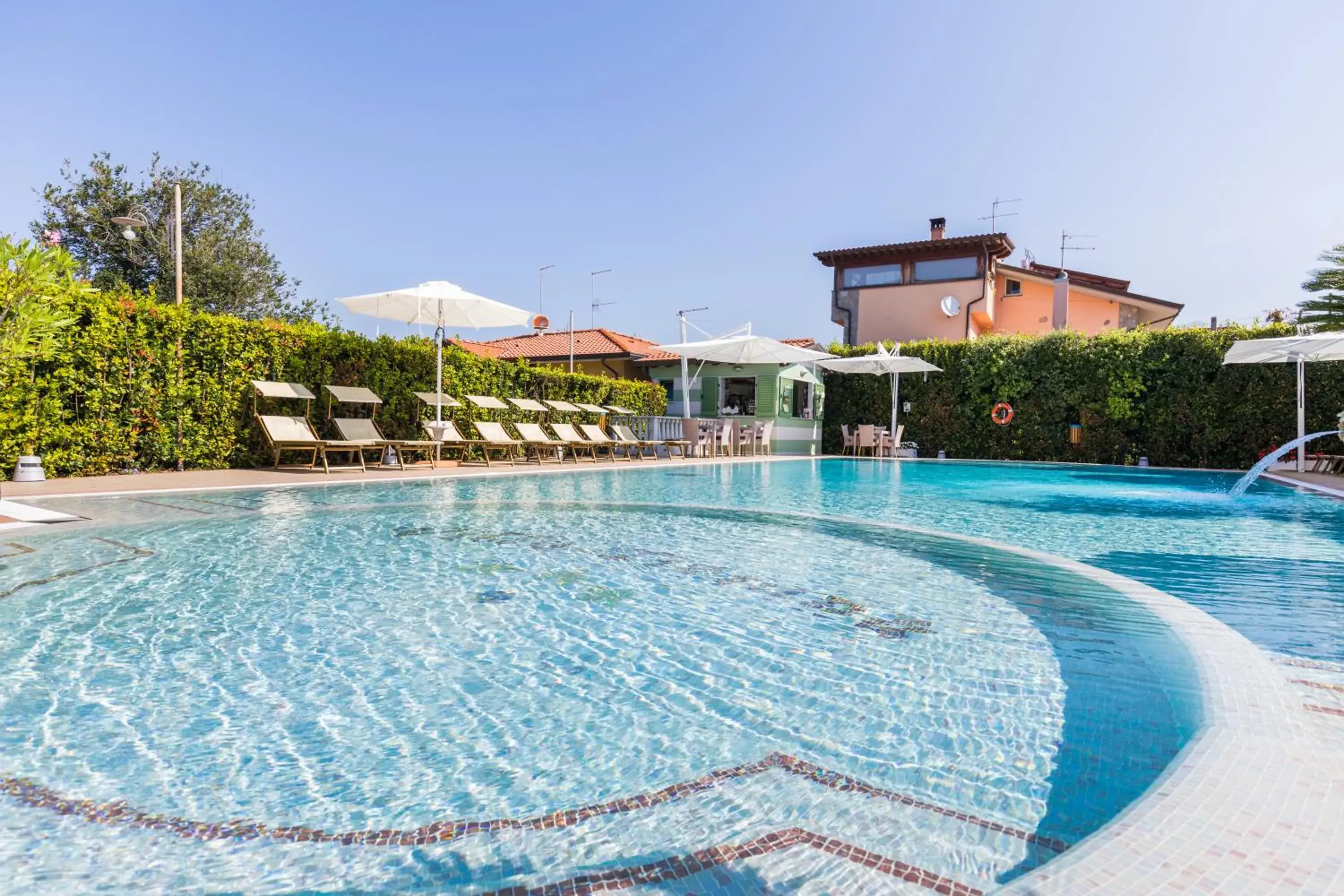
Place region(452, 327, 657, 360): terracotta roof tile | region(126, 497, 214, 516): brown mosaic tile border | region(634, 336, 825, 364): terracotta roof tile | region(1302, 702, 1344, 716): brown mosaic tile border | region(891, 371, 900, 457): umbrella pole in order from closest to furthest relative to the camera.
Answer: region(1302, 702, 1344, 716): brown mosaic tile border, region(126, 497, 214, 516): brown mosaic tile border, region(891, 371, 900, 457): umbrella pole, region(634, 336, 825, 364): terracotta roof tile, region(452, 327, 657, 360): terracotta roof tile

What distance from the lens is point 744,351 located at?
17516 mm

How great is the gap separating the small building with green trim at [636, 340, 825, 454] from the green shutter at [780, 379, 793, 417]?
0.04 feet

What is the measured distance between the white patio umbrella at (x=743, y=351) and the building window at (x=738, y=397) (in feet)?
13.5

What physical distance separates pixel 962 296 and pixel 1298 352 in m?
13.0

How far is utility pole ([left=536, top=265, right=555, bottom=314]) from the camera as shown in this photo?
29.4 metres

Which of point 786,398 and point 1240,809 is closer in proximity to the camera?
point 1240,809

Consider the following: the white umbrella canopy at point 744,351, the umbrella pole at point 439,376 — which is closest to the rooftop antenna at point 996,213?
the white umbrella canopy at point 744,351

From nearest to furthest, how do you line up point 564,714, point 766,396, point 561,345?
point 564,714 < point 766,396 < point 561,345

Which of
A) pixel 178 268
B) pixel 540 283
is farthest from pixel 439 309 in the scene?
pixel 540 283

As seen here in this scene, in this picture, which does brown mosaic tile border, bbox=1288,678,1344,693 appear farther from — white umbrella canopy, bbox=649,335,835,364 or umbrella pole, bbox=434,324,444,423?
white umbrella canopy, bbox=649,335,835,364

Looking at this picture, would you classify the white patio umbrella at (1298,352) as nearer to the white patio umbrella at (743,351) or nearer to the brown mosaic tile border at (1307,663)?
the white patio umbrella at (743,351)

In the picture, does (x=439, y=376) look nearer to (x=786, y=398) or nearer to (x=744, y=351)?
(x=744, y=351)

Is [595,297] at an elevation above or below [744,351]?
above

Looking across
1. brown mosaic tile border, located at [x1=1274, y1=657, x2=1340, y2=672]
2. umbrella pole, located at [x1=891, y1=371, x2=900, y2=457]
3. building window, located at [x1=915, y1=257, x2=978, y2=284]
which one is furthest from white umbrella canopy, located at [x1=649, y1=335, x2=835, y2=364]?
brown mosaic tile border, located at [x1=1274, y1=657, x2=1340, y2=672]
